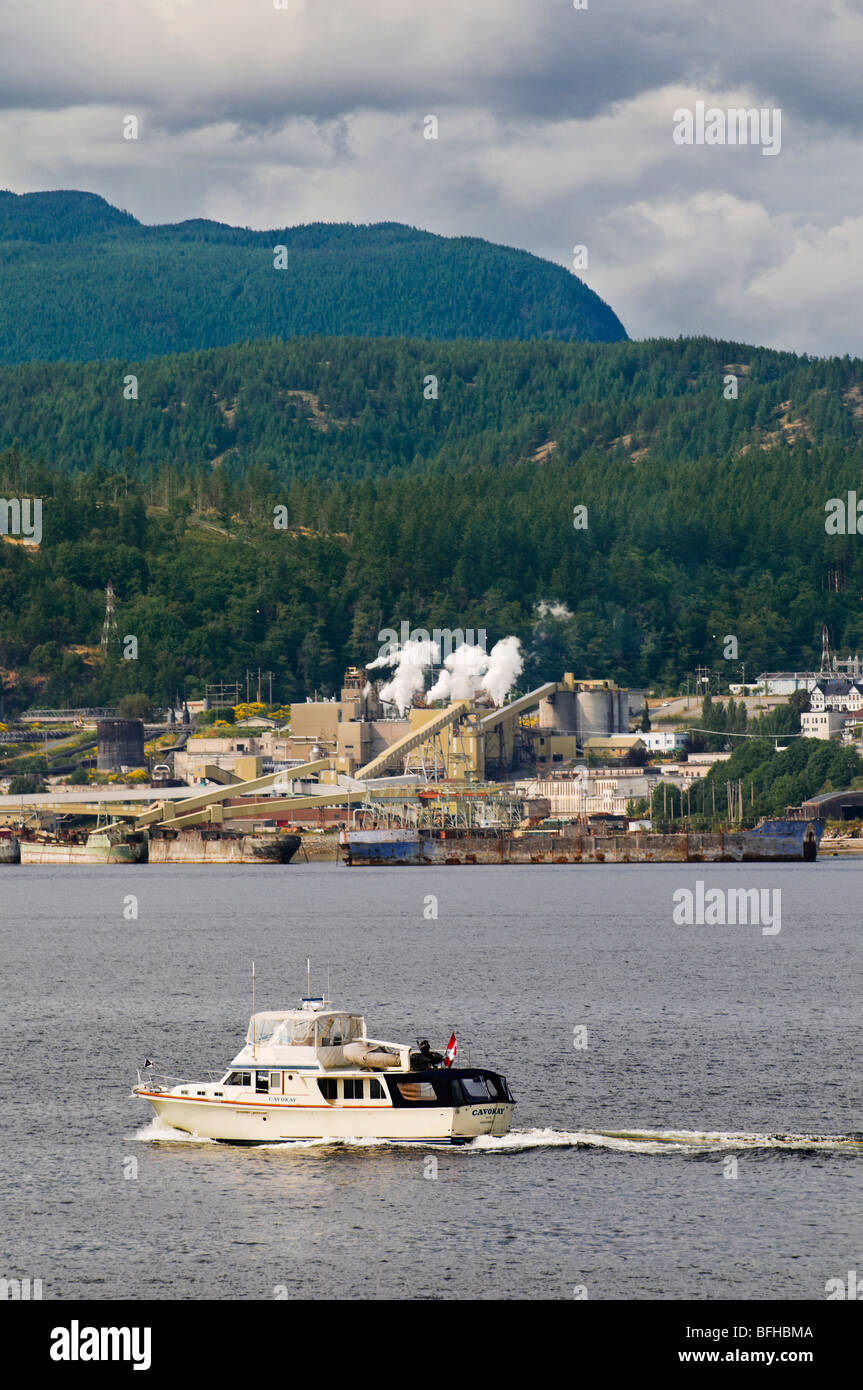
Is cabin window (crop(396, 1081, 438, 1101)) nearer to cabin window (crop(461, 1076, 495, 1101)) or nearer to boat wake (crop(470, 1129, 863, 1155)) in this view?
cabin window (crop(461, 1076, 495, 1101))

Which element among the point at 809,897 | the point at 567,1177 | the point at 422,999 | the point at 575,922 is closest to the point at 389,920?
the point at 575,922

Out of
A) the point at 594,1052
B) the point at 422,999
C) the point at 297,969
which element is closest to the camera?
the point at 594,1052

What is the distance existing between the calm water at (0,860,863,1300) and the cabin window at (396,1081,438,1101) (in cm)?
138

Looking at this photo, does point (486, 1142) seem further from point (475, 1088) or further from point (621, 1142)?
point (621, 1142)

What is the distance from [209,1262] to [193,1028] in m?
34.5

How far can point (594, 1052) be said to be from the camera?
71.8 m

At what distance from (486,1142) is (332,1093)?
4.13m

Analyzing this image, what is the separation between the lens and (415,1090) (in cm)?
5350

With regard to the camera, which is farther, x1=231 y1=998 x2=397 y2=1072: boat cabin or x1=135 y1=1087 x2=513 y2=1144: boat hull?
x1=231 y1=998 x2=397 y2=1072: boat cabin

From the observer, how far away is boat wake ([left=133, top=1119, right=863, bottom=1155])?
5388 cm

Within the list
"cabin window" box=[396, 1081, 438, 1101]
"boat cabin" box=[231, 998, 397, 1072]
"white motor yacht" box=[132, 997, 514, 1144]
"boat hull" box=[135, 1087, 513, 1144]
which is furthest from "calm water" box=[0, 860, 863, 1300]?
"boat cabin" box=[231, 998, 397, 1072]

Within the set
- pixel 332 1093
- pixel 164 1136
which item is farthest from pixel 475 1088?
pixel 164 1136

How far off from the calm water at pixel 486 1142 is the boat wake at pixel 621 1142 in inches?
4.5
